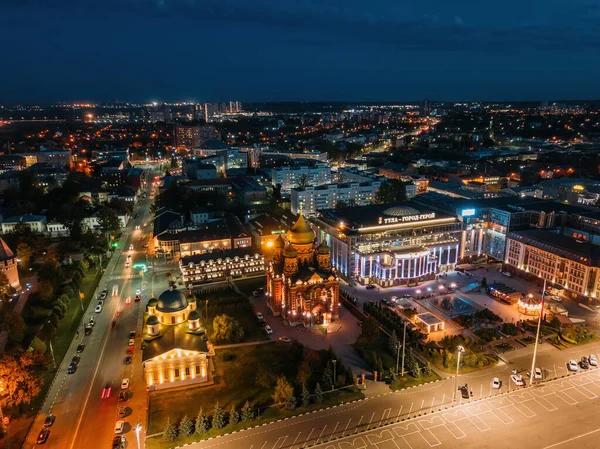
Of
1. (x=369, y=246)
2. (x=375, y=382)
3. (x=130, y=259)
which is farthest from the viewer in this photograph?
(x=130, y=259)

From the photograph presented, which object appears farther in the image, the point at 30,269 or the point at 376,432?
the point at 30,269

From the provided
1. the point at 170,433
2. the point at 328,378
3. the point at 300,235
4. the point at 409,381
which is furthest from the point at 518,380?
the point at 170,433

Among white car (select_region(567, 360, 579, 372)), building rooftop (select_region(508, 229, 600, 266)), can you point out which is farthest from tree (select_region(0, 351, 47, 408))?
building rooftop (select_region(508, 229, 600, 266))

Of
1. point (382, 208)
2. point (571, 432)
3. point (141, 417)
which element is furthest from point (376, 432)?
point (382, 208)

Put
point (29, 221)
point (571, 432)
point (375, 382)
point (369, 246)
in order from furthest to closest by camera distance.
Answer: point (29, 221) < point (369, 246) < point (375, 382) < point (571, 432)

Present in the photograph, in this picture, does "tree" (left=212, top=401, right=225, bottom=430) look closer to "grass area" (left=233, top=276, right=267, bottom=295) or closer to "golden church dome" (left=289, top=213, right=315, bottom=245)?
"golden church dome" (left=289, top=213, right=315, bottom=245)

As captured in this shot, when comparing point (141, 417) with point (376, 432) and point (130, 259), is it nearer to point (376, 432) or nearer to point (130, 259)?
point (376, 432)

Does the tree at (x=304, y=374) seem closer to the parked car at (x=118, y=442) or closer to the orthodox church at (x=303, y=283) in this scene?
the orthodox church at (x=303, y=283)
